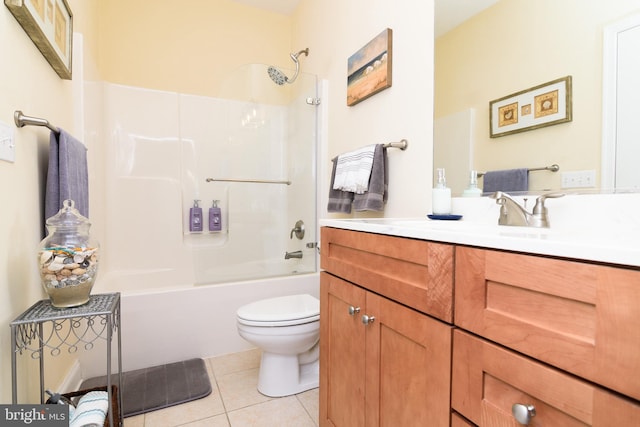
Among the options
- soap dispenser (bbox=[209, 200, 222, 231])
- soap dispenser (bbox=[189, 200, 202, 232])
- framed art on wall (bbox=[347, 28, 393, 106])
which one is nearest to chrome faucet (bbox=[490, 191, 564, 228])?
framed art on wall (bbox=[347, 28, 393, 106])

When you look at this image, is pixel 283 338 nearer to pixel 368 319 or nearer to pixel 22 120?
pixel 368 319

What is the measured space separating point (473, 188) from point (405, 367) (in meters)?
0.75

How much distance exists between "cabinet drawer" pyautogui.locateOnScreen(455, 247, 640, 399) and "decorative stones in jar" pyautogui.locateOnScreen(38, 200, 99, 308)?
114 centimetres

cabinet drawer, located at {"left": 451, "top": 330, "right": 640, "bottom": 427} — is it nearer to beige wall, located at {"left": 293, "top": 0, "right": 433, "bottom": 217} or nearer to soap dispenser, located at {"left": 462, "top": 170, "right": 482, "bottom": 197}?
soap dispenser, located at {"left": 462, "top": 170, "right": 482, "bottom": 197}

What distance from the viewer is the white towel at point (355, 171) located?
5.31 ft

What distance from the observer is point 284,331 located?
1523mm

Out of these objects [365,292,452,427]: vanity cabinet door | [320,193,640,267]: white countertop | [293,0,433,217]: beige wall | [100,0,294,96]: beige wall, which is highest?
[100,0,294,96]: beige wall

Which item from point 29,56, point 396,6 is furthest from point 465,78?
point 29,56

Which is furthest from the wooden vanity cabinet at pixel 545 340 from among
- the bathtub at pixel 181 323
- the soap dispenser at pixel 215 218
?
the soap dispenser at pixel 215 218

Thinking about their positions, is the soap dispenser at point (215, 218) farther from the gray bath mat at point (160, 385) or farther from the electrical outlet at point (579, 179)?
the electrical outlet at point (579, 179)

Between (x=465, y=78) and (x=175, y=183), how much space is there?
2.21 m

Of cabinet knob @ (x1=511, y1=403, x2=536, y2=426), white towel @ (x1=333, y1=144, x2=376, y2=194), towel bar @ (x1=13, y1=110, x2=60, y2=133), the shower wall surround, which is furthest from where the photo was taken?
the shower wall surround

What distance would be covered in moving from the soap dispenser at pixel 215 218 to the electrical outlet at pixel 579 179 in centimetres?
227

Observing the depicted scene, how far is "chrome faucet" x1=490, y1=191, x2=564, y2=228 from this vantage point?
37.1 inches
